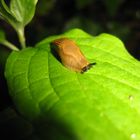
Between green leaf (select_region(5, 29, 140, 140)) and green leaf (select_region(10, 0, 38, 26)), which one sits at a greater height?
green leaf (select_region(10, 0, 38, 26))

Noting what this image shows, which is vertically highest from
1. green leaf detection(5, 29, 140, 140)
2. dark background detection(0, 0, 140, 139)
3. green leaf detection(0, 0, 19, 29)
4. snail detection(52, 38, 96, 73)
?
green leaf detection(0, 0, 19, 29)

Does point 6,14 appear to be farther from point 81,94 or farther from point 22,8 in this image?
point 81,94

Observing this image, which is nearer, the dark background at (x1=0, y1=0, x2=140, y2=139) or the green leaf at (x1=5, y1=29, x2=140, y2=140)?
the green leaf at (x1=5, y1=29, x2=140, y2=140)

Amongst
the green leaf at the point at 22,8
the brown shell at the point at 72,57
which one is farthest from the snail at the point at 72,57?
the green leaf at the point at 22,8

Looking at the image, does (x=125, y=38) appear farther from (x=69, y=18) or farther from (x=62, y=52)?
(x=62, y=52)

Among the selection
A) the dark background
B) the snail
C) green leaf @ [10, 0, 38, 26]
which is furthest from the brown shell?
the dark background

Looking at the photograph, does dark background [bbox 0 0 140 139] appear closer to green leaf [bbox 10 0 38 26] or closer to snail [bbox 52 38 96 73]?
green leaf [bbox 10 0 38 26]
